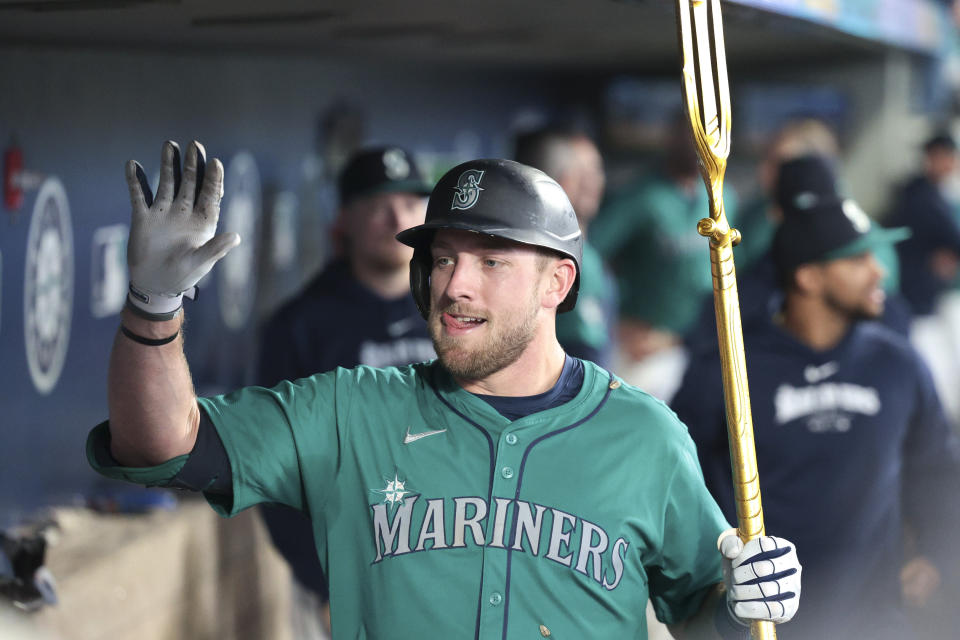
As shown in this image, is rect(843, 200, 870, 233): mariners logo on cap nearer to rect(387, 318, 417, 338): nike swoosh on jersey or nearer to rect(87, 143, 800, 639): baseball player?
rect(387, 318, 417, 338): nike swoosh on jersey

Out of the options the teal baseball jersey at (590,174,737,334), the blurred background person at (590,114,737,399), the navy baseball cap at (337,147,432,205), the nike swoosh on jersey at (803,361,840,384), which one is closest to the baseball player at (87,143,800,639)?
the nike swoosh on jersey at (803,361,840,384)

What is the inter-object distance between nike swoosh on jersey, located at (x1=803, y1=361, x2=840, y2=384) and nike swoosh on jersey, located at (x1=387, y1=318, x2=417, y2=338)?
131 centimetres

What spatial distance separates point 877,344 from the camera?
3.98 meters

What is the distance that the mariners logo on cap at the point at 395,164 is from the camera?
448 cm

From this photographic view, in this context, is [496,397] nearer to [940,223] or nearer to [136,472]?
[136,472]

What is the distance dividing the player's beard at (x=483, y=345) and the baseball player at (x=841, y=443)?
144 centimetres

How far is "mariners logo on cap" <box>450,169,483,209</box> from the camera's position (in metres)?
2.44

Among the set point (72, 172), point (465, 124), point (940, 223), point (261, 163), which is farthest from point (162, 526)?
point (940, 223)

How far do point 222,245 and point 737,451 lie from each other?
3.34 ft

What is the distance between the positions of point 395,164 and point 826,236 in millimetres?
1465

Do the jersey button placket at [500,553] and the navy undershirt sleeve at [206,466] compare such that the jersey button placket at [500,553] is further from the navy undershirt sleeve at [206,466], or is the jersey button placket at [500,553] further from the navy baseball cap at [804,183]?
the navy baseball cap at [804,183]

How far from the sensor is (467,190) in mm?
2461

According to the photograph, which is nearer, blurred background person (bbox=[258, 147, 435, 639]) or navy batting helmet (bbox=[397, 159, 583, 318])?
→ navy batting helmet (bbox=[397, 159, 583, 318])

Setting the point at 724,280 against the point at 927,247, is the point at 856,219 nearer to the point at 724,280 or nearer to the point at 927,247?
the point at 724,280
